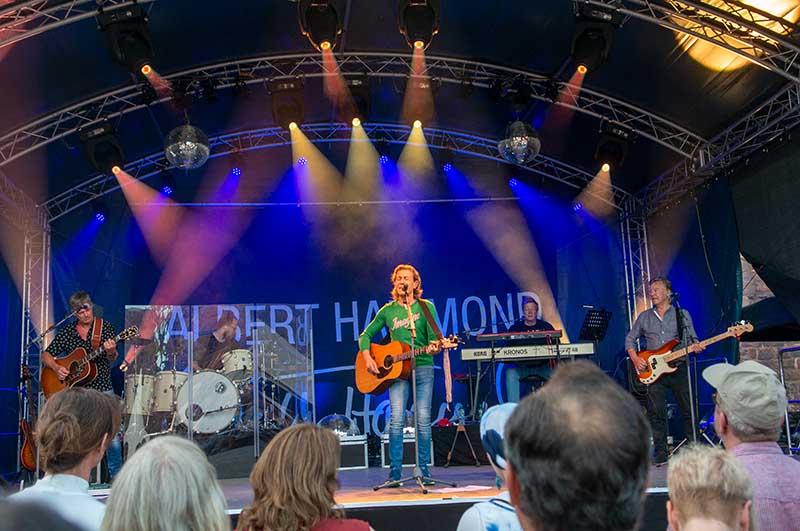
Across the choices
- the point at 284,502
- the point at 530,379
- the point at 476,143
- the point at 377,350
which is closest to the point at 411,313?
the point at 377,350

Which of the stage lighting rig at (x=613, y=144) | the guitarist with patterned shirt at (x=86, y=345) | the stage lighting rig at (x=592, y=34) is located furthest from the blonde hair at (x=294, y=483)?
the stage lighting rig at (x=613, y=144)

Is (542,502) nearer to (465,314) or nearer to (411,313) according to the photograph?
(411,313)

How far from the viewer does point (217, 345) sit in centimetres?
932

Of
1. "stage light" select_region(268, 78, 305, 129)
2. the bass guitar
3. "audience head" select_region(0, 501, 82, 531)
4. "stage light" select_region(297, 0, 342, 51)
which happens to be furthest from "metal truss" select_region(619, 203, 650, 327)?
"audience head" select_region(0, 501, 82, 531)

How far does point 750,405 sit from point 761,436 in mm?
113

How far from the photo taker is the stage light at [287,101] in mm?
10250

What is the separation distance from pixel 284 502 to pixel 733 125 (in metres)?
8.48

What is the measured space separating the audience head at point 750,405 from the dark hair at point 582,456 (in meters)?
1.55

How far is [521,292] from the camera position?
13.0 meters

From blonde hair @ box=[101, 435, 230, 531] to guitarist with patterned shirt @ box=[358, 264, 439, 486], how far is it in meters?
4.53

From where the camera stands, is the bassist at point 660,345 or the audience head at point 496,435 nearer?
the audience head at point 496,435

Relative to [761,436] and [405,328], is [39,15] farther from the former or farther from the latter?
[761,436]

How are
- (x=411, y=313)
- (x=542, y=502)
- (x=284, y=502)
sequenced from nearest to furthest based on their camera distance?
(x=542, y=502) < (x=284, y=502) < (x=411, y=313)

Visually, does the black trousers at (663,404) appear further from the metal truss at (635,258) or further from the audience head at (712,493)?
the audience head at (712,493)
